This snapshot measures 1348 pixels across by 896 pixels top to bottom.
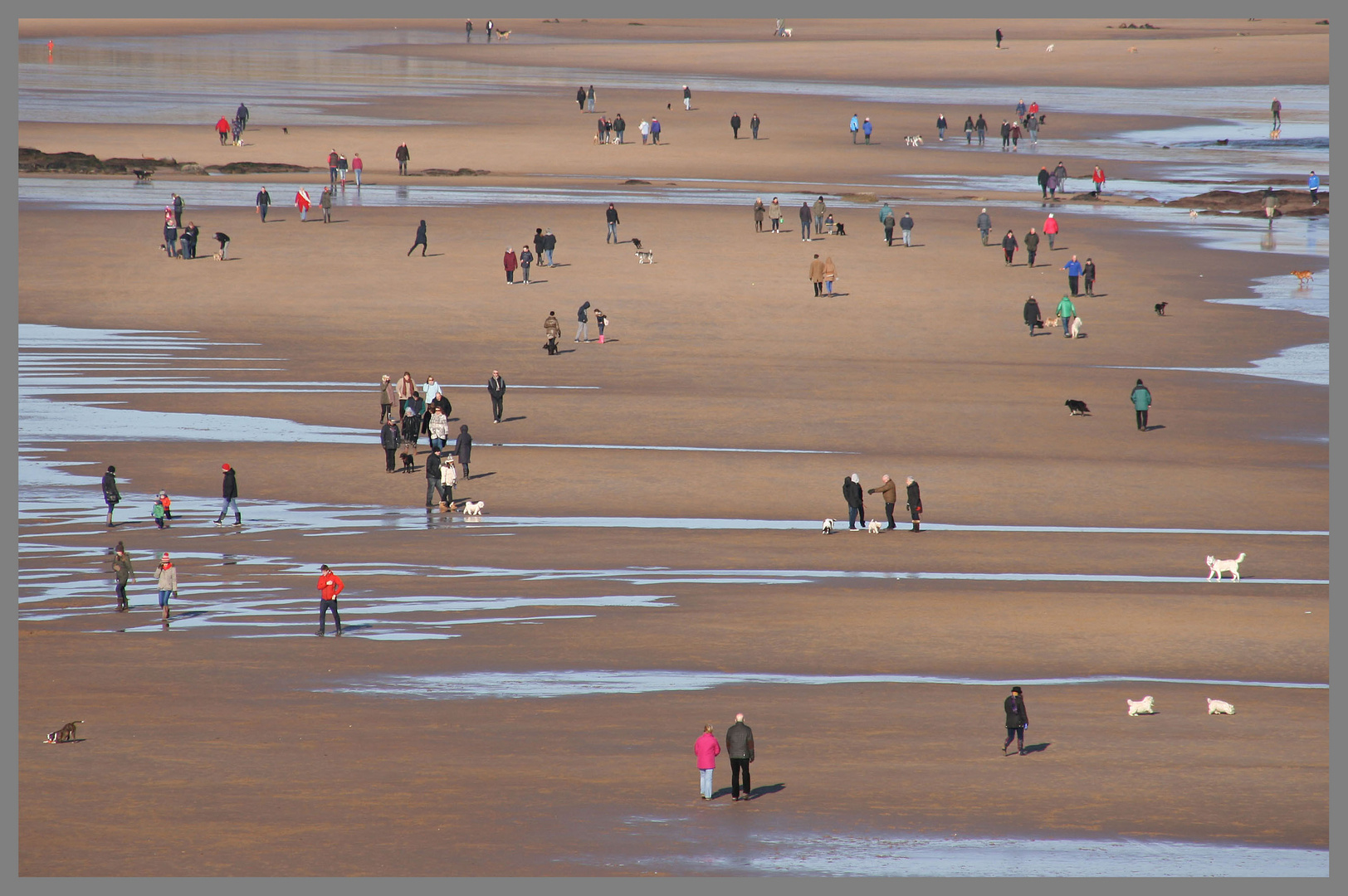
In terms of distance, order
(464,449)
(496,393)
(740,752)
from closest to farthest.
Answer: (740,752) < (464,449) < (496,393)

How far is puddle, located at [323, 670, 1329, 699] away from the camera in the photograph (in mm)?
19469

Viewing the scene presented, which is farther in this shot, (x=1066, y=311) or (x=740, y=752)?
(x=1066, y=311)

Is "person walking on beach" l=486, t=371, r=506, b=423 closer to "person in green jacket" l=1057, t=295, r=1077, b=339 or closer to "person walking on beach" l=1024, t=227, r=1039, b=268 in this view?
"person in green jacket" l=1057, t=295, r=1077, b=339

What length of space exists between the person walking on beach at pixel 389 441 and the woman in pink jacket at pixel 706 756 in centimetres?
1642

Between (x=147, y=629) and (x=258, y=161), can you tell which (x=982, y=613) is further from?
(x=258, y=161)

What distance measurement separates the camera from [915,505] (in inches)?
1094

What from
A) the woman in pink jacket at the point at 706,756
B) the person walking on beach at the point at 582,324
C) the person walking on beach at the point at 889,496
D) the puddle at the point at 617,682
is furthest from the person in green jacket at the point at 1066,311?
the woman in pink jacket at the point at 706,756

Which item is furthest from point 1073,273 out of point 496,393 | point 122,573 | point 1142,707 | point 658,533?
point 122,573

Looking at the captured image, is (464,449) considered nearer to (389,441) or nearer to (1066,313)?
(389,441)

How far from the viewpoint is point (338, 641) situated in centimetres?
2145

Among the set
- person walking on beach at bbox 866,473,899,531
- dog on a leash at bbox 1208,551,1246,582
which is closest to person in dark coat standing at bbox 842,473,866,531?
person walking on beach at bbox 866,473,899,531

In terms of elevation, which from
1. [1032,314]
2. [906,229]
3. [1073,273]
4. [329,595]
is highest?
[906,229]

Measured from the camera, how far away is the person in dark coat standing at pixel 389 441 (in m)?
31.1

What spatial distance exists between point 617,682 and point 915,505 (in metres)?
9.55
